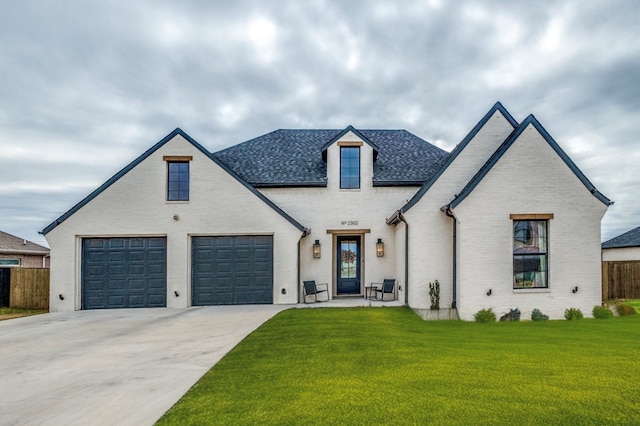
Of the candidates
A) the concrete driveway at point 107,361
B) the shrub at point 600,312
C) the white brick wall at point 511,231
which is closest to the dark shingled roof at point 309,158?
the white brick wall at point 511,231

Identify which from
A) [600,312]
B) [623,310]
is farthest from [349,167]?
[623,310]

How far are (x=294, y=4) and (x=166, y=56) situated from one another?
675 centimetres

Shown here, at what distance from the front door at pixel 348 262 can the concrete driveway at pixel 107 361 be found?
4456 millimetres

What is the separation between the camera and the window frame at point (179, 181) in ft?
46.6

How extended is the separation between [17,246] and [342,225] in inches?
937

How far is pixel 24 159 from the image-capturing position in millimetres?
Result: 21594

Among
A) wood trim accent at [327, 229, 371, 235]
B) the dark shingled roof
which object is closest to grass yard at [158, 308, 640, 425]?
wood trim accent at [327, 229, 371, 235]

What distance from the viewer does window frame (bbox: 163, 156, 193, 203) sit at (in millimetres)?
14203

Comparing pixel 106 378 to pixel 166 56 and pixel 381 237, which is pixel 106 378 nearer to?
pixel 381 237

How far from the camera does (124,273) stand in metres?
14.0

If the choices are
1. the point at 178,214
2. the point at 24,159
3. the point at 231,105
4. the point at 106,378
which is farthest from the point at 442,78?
the point at 24,159

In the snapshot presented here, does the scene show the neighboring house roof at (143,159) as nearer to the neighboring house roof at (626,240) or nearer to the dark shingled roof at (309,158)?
the dark shingled roof at (309,158)

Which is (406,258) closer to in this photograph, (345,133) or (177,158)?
(345,133)

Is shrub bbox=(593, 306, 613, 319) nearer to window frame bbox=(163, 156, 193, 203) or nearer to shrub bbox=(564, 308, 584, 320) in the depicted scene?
shrub bbox=(564, 308, 584, 320)
